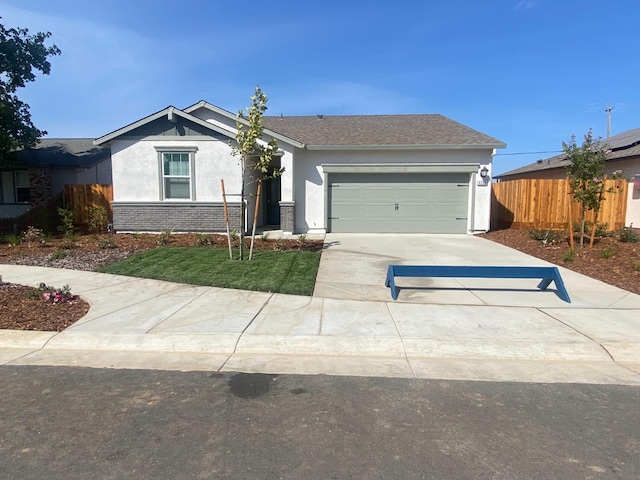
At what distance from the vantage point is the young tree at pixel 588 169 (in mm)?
11414

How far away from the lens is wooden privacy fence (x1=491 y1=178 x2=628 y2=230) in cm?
1609

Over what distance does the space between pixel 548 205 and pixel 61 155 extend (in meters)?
22.2

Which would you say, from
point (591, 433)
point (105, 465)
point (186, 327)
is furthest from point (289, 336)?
point (591, 433)

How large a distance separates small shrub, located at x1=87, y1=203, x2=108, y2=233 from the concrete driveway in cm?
879

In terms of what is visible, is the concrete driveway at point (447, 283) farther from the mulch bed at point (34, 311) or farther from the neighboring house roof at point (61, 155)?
the neighboring house roof at point (61, 155)

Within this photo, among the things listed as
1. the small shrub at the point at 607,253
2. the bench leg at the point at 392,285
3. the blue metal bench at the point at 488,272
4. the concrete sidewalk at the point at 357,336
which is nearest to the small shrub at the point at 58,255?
the concrete sidewalk at the point at 357,336

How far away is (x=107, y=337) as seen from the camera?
217 inches

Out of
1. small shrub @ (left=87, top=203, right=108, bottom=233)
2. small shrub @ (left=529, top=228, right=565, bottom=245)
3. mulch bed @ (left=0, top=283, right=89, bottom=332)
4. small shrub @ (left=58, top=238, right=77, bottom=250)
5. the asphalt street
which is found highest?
small shrub @ (left=87, top=203, right=108, bottom=233)

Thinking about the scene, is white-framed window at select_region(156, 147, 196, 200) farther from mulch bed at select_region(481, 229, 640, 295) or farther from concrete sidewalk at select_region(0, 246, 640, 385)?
mulch bed at select_region(481, 229, 640, 295)

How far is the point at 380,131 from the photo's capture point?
58.7 feet

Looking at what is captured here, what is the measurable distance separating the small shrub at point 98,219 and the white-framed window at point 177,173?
2.57 metres

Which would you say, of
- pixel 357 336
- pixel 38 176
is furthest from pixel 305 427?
pixel 38 176

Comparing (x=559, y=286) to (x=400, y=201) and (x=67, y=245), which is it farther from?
(x=67, y=245)

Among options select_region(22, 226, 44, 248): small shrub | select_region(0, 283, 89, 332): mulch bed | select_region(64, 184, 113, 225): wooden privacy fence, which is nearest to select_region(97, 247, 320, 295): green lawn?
select_region(0, 283, 89, 332): mulch bed
